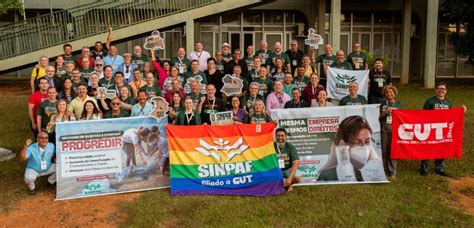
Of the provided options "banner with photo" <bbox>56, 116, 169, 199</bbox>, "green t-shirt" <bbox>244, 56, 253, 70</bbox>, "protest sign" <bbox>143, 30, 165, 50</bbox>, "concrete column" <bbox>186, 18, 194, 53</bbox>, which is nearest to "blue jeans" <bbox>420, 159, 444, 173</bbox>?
"green t-shirt" <bbox>244, 56, 253, 70</bbox>

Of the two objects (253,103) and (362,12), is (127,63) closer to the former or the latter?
(253,103)

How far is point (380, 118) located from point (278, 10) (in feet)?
61.9

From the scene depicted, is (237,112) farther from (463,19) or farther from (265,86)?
(463,19)

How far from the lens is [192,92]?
9078 mm

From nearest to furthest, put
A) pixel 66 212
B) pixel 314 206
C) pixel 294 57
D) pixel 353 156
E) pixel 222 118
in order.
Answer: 1. pixel 66 212
2. pixel 314 206
3. pixel 222 118
4. pixel 353 156
5. pixel 294 57

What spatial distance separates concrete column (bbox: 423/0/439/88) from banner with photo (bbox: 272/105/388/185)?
1439 cm

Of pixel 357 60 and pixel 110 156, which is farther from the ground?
pixel 357 60

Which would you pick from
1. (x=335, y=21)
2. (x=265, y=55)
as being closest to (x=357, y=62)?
(x=265, y=55)

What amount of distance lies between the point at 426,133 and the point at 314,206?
2.93m

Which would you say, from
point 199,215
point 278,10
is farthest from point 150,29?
point 199,215

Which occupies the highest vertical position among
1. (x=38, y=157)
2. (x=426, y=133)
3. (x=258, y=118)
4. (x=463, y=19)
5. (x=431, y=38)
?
(x=463, y=19)

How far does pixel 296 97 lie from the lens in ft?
29.4

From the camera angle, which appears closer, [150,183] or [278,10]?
[150,183]

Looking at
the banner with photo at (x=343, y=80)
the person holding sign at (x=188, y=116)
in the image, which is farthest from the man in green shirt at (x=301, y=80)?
the person holding sign at (x=188, y=116)
